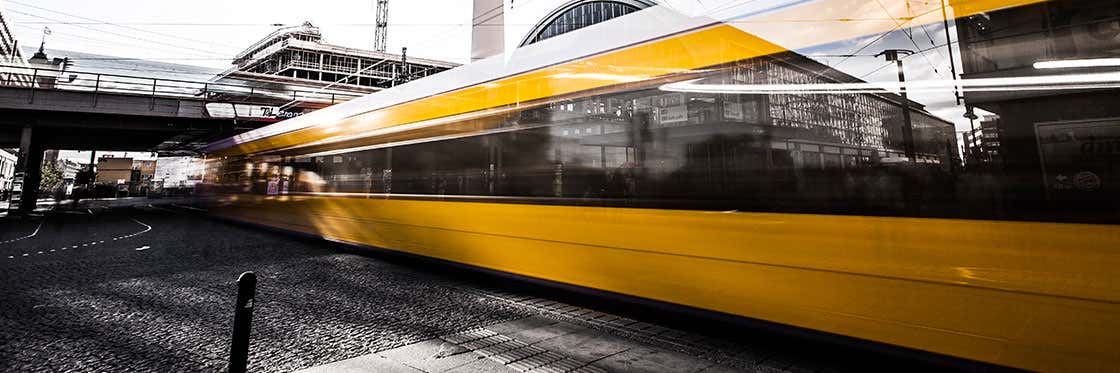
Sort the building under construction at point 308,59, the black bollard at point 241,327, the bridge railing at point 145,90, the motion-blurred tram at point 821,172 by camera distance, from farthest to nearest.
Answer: the building under construction at point 308,59
the bridge railing at point 145,90
the motion-blurred tram at point 821,172
the black bollard at point 241,327

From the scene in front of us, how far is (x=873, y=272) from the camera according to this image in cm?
274

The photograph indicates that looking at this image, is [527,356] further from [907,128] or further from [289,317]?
[907,128]

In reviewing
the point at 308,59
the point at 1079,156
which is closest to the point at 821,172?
the point at 1079,156

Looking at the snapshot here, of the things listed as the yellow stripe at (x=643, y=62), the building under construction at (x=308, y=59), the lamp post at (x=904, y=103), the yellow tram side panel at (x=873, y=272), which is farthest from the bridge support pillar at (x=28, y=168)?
the building under construction at (x=308, y=59)

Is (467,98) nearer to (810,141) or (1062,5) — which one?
(810,141)

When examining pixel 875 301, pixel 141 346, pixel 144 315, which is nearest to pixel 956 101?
pixel 875 301

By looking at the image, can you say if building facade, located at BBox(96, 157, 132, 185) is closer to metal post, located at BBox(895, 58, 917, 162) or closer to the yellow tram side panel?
the yellow tram side panel

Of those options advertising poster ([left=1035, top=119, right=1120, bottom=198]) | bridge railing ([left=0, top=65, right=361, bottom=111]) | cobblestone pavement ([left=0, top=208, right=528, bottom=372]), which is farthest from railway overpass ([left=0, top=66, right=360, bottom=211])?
advertising poster ([left=1035, top=119, right=1120, bottom=198])

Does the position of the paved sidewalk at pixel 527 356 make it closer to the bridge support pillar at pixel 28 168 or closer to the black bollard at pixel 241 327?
the black bollard at pixel 241 327

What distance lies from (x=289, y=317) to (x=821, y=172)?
4568 millimetres

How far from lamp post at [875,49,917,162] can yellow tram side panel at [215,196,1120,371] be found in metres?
0.44

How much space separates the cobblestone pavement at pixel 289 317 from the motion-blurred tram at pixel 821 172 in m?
0.32

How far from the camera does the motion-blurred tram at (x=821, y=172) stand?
88.9 inches

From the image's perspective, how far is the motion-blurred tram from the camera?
226cm
